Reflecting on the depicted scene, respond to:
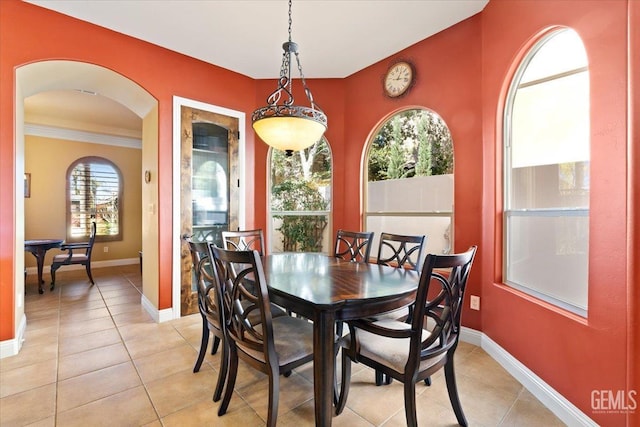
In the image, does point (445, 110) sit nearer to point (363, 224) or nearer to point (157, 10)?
point (363, 224)

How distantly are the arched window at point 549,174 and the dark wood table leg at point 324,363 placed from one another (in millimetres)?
1464

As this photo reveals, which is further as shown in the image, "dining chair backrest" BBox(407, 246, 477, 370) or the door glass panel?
the door glass panel

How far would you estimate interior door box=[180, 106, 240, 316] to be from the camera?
3.18 metres

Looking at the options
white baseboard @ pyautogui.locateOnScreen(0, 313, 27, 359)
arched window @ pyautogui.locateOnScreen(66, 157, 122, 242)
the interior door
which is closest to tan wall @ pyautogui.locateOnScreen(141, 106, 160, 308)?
the interior door

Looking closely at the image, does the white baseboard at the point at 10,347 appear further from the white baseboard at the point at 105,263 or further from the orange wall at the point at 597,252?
the orange wall at the point at 597,252

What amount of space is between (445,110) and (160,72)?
2.97m

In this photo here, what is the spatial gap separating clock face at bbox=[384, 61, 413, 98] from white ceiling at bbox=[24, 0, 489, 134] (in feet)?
0.59

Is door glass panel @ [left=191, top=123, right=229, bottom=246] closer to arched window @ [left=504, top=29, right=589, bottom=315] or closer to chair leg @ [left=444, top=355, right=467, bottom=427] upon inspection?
chair leg @ [left=444, top=355, right=467, bottom=427]

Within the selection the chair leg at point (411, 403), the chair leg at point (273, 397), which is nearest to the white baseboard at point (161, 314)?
the chair leg at point (273, 397)

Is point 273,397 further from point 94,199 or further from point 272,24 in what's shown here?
point 94,199

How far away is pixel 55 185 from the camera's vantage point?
527 centimetres

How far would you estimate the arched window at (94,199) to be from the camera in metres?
5.45

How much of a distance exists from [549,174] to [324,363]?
189 centimetres

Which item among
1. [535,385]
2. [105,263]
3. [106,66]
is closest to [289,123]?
[106,66]
